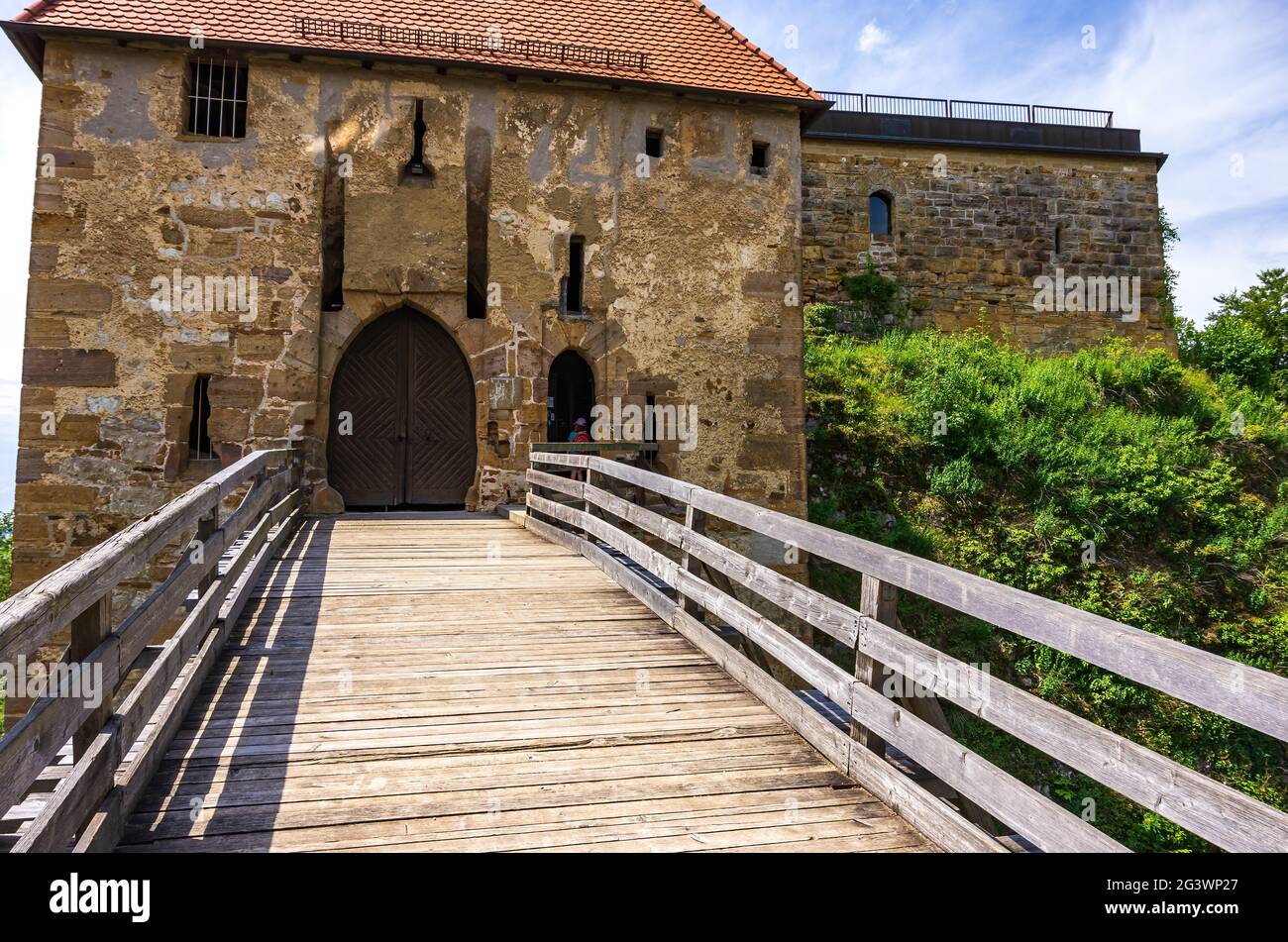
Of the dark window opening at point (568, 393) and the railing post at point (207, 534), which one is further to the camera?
the dark window opening at point (568, 393)

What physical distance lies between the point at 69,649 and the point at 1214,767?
500 inches

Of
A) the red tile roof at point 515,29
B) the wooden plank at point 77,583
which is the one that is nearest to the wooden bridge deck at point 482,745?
the wooden plank at point 77,583

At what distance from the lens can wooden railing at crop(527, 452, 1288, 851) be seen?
1837mm

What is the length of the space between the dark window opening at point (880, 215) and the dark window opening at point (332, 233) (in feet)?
40.8

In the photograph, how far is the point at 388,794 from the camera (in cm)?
308

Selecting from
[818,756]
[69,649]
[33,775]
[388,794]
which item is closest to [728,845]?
[818,756]

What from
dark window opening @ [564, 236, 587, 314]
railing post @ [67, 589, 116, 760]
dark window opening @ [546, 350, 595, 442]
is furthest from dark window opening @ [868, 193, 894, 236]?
railing post @ [67, 589, 116, 760]

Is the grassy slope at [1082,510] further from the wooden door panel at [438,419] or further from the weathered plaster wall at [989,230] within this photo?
the wooden door panel at [438,419]

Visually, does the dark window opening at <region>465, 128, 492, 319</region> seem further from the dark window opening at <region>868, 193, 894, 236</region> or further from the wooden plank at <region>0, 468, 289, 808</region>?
the dark window opening at <region>868, 193, 894, 236</region>

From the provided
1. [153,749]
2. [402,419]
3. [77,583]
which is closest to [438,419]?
[402,419]

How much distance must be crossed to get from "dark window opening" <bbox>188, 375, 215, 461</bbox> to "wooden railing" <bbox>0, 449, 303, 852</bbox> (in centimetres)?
672

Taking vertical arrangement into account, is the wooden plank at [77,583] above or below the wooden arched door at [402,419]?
below

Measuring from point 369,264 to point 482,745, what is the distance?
894 cm

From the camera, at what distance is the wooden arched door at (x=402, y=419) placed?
11.3 meters
